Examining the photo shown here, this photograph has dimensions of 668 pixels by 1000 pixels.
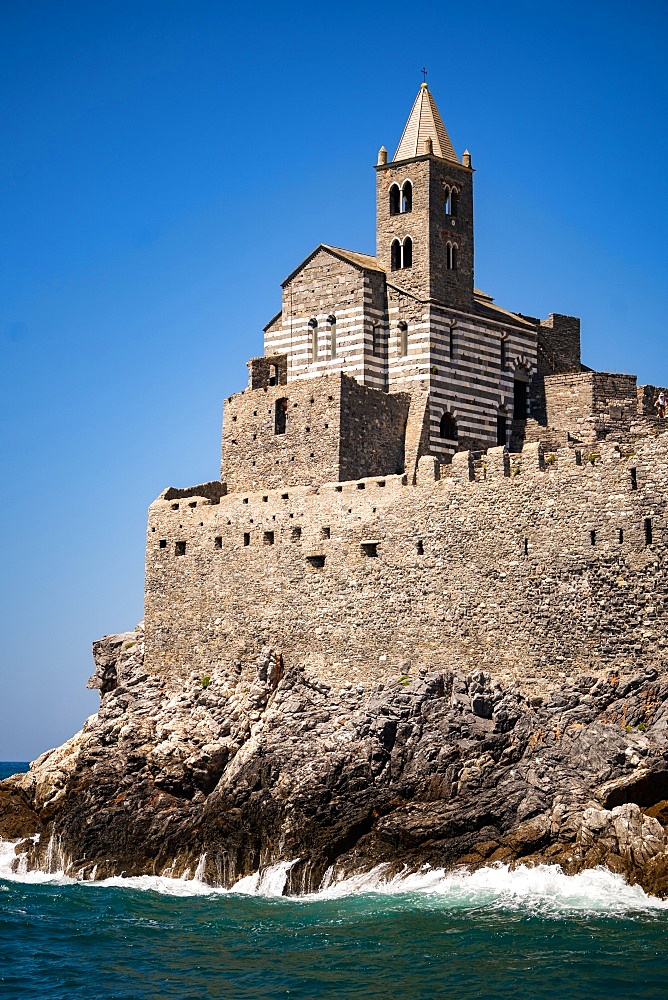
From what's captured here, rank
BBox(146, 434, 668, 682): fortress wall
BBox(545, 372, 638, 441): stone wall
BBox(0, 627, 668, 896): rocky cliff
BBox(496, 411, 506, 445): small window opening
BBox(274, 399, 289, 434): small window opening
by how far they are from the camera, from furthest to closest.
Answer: BBox(496, 411, 506, 445): small window opening → BBox(545, 372, 638, 441): stone wall → BBox(274, 399, 289, 434): small window opening → BBox(146, 434, 668, 682): fortress wall → BBox(0, 627, 668, 896): rocky cliff

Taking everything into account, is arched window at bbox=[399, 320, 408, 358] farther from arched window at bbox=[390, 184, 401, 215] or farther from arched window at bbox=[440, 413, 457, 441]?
arched window at bbox=[390, 184, 401, 215]

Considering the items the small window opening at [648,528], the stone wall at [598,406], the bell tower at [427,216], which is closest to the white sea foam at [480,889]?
the small window opening at [648,528]

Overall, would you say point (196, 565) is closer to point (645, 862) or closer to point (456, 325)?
point (456, 325)

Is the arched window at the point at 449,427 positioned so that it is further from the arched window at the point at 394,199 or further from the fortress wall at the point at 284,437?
the arched window at the point at 394,199

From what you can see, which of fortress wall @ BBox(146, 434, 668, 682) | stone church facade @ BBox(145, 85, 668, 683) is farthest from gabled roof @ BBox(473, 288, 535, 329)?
fortress wall @ BBox(146, 434, 668, 682)

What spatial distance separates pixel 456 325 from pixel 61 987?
2968 centimetres

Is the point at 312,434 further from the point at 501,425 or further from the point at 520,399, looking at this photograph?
the point at 520,399

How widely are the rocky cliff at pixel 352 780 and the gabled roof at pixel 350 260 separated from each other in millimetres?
15625

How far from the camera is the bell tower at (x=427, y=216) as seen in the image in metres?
56.2

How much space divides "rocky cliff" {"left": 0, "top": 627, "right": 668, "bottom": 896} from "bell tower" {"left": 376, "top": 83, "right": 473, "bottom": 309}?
16.1 metres

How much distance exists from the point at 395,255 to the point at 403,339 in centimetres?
366

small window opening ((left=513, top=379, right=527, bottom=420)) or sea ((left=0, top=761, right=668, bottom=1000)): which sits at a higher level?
small window opening ((left=513, top=379, right=527, bottom=420))

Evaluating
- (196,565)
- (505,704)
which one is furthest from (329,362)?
(505,704)

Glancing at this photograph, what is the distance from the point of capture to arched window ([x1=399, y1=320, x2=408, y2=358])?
182 feet
